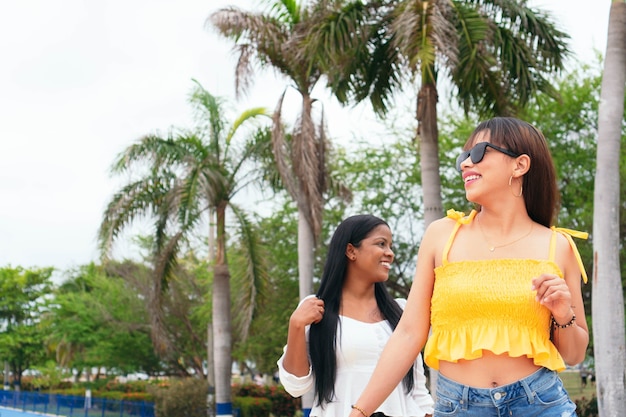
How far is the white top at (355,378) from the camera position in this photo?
4.59 meters

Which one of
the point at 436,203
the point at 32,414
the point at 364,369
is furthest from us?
the point at 32,414

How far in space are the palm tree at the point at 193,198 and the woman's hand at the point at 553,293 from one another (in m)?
18.1

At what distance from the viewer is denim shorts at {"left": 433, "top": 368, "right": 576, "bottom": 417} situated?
2750 mm

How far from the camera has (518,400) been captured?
2.75 m

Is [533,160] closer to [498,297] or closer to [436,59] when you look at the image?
[498,297]

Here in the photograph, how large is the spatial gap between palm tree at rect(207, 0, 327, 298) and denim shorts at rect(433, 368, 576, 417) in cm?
1536

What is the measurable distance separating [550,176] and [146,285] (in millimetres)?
35341

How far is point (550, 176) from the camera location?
2.95 m

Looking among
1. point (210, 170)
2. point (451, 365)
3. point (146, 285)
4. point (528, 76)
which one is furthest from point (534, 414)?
point (146, 285)

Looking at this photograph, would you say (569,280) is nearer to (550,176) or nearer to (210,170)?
(550,176)

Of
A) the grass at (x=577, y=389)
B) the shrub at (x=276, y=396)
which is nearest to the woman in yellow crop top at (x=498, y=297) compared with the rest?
the grass at (x=577, y=389)

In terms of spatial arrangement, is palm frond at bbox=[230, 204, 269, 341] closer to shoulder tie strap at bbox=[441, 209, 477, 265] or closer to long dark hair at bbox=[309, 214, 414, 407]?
long dark hair at bbox=[309, 214, 414, 407]

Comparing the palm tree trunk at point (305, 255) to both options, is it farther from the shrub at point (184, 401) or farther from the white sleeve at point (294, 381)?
the white sleeve at point (294, 381)

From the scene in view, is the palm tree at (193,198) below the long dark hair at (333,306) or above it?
above
